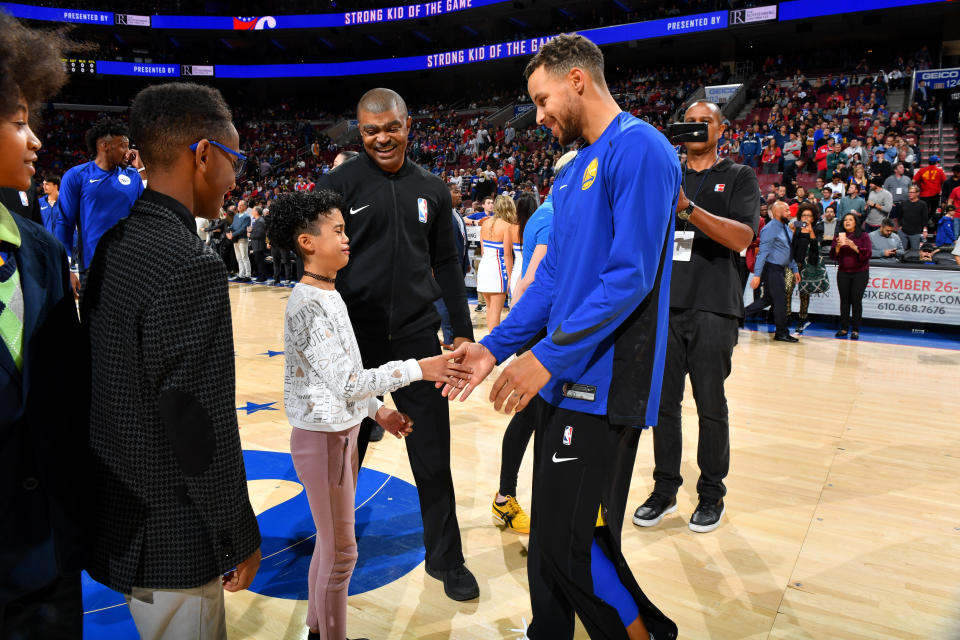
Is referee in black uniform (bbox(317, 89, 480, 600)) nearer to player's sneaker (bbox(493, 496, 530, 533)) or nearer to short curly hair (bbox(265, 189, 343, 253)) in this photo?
short curly hair (bbox(265, 189, 343, 253))

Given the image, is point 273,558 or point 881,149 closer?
point 273,558

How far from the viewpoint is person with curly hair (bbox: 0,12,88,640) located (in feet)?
4.08

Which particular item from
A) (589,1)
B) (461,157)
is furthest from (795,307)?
(589,1)

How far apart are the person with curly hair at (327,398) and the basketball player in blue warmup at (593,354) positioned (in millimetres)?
327

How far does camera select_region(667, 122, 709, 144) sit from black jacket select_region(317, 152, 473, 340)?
1.28 m

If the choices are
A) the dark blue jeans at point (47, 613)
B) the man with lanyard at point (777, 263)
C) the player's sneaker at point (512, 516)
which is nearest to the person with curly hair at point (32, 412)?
the dark blue jeans at point (47, 613)

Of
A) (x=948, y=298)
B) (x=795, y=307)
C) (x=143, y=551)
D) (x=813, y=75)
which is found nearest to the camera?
(x=143, y=551)

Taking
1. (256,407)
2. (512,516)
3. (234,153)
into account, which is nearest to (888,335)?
(512,516)

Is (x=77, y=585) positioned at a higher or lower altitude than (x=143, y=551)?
lower

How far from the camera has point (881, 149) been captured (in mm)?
13531

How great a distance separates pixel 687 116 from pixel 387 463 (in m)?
2.66

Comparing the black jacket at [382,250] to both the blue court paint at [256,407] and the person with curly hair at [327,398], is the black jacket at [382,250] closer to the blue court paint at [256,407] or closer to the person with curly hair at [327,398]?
the person with curly hair at [327,398]

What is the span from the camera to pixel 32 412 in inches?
49.8

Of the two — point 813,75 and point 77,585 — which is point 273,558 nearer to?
point 77,585
